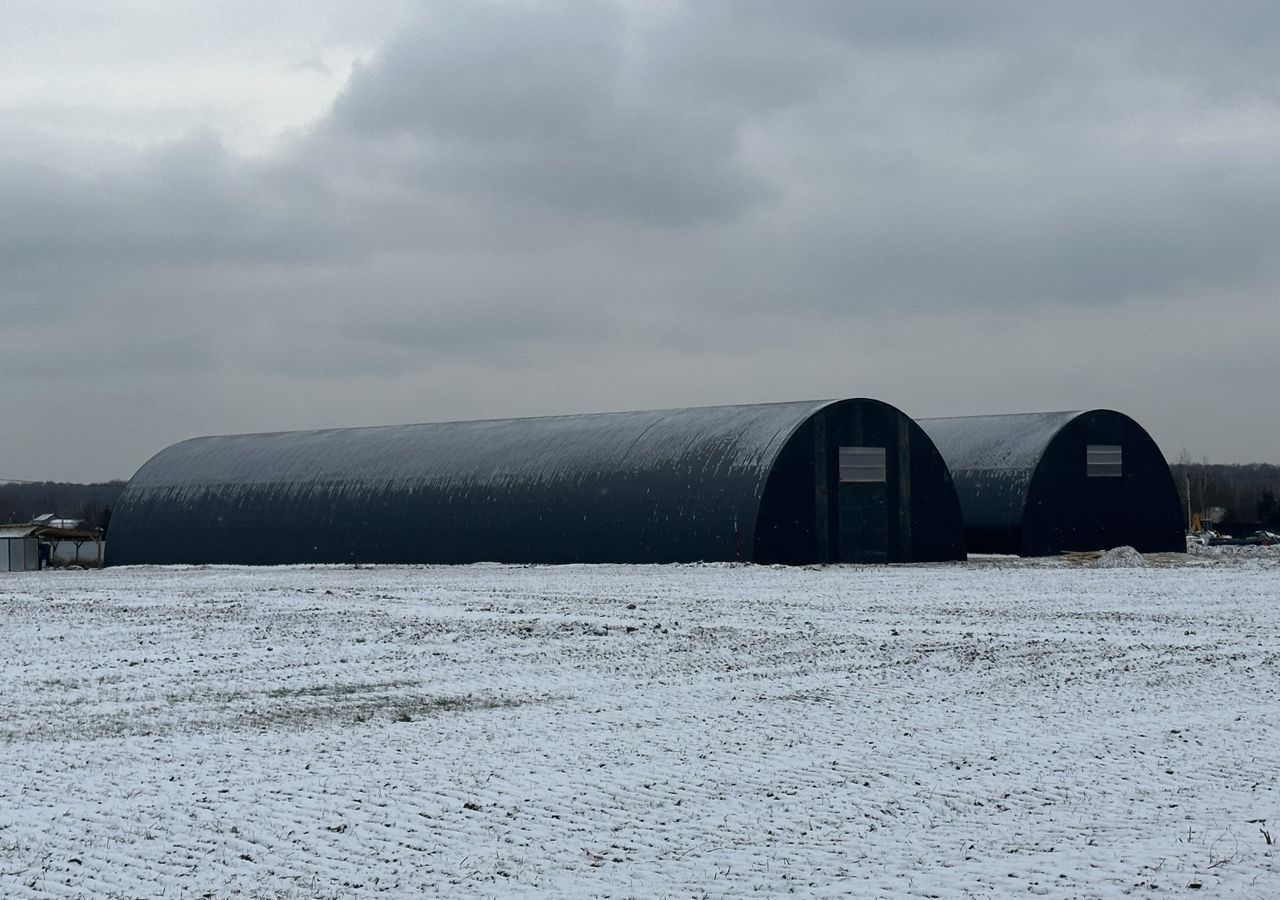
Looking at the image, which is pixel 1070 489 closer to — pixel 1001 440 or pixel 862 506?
pixel 1001 440

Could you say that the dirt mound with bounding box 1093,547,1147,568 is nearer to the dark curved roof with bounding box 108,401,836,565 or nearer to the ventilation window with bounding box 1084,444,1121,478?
the ventilation window with bounding box 1084,444,1121,478

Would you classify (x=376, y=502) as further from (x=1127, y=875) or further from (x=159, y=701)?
(x=1127, y=875)

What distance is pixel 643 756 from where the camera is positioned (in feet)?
39.3

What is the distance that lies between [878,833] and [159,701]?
327 inches

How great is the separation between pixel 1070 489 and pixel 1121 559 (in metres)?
6.75

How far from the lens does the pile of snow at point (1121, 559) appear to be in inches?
1722

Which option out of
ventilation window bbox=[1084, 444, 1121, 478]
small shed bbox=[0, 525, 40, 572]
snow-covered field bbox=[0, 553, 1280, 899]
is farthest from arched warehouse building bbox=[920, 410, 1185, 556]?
small shed bbox=[0, 525, 40, 572]

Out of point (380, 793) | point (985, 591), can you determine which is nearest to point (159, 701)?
point (380, 793)

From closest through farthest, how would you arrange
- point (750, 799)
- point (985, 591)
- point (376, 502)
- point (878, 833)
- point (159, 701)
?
point (878, 833) → point (750, 799) → point (159, 701) → point (985, 591) → point (376, 502)

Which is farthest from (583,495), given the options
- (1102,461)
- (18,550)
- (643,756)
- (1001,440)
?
(643,756)

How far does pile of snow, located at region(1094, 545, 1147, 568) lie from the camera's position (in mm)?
43750

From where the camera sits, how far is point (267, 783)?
10820 mm

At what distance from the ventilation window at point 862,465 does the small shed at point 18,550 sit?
116 ft

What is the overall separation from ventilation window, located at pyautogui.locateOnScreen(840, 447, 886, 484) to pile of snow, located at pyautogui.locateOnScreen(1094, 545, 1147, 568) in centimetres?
657
